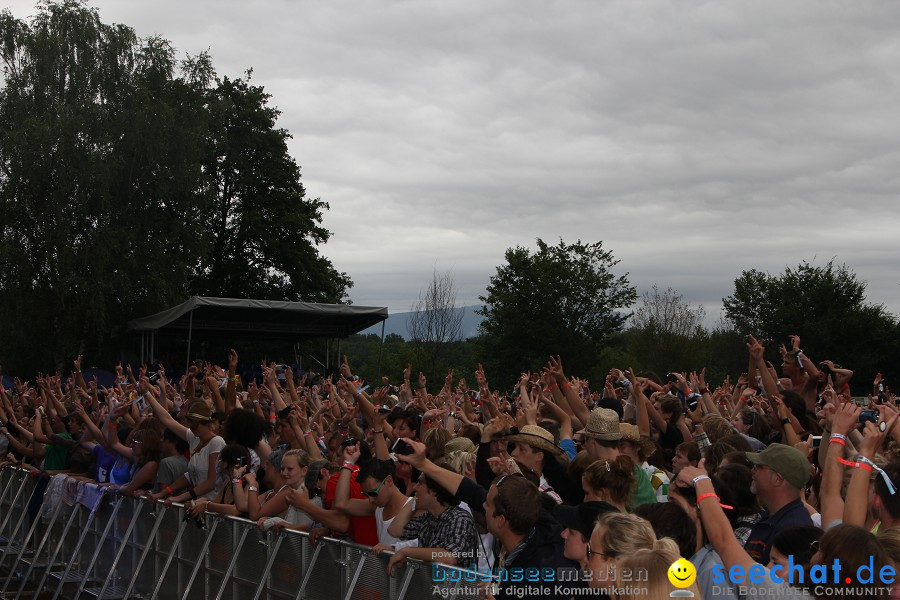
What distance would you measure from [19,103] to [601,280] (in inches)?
964

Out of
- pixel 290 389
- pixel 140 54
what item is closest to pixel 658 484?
pixel 290 389

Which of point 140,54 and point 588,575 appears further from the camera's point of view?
point 140,54

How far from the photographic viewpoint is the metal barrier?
5.45m

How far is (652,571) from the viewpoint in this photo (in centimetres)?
317

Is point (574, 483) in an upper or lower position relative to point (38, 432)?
upper

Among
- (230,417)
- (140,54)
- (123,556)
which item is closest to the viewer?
(230,417)

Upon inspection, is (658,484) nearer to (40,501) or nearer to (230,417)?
(230,417)

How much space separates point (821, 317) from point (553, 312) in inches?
468

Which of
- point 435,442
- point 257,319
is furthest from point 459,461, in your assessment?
point 257,319

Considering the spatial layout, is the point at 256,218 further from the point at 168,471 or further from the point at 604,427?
the point at 604,427

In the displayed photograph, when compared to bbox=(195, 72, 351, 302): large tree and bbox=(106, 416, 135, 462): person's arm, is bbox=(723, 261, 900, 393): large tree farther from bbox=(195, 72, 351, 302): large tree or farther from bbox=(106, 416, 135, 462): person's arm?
bbox=(106, 416, 135, 462): person's arm

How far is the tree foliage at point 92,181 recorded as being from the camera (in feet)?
104

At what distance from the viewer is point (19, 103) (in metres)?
32.3

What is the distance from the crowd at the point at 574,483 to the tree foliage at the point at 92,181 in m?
23.4
